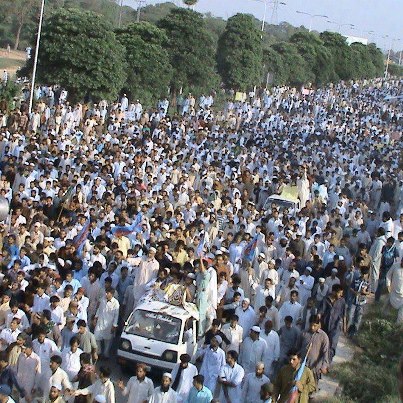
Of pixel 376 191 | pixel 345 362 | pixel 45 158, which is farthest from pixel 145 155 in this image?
pixel 345 362

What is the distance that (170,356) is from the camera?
10.4 meters

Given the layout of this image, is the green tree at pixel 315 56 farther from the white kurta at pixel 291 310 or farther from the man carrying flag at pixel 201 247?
the white kurta at pixel 291 310

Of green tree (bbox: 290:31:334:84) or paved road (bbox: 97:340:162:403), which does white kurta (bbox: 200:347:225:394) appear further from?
green tree (bbox: 290:31:334:84)

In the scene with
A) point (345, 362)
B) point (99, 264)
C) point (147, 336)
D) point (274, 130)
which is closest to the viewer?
point (147, 336)

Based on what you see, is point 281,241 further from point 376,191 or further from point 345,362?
point 376,191

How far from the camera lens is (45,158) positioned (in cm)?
1861

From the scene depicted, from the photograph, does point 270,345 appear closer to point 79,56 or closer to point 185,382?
point 185,382

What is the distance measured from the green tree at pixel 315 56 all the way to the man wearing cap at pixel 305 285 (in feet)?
159

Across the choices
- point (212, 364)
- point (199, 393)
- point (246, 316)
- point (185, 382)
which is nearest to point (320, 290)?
point (246, 316)

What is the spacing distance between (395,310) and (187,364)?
235 inches

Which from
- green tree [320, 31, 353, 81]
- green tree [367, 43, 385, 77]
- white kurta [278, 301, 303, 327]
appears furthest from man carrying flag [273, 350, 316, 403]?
green tree [367, 43, 385, 77]

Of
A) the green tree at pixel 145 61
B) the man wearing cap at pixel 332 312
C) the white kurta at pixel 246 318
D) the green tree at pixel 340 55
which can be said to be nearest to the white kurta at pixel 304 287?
the man wearing cap at pixel 332 312

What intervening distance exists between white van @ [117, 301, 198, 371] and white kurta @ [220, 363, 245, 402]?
1.17m

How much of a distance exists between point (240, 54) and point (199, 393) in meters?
38.3
